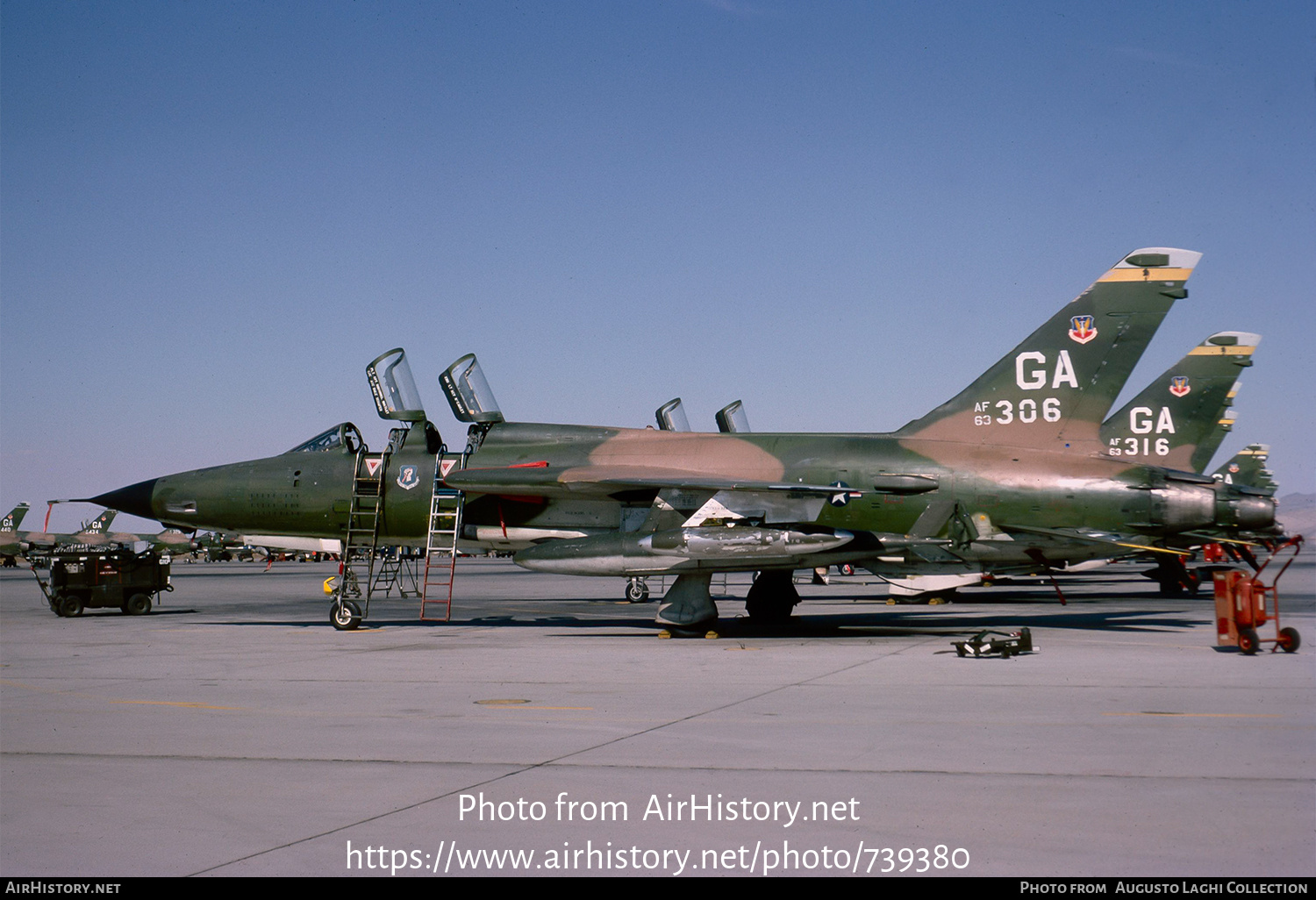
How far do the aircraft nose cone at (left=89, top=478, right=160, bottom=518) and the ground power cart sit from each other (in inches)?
124

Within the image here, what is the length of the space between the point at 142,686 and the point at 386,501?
25.5 ft

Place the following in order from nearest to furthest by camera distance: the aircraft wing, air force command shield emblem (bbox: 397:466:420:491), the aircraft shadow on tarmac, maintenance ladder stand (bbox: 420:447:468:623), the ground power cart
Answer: the aircraft wing
the aircraft shadow on tarmac
maintenance ladder stand (bbox: 420:447:468:623)
air force command shield emblem (bbox: 397:466:420:491)
the ground power cart

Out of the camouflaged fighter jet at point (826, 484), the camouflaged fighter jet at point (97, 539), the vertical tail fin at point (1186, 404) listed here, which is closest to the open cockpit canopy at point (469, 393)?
the camouflaged fighter jet at point (826, 484)

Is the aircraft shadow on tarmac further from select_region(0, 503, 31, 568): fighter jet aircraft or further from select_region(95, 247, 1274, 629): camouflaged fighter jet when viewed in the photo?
select_region(0, 503, 31, 568): fighter jet aircraft

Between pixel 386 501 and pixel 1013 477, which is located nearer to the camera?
pixel 1013 477

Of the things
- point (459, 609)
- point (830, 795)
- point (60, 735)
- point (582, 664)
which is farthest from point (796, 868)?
point (459, 609)

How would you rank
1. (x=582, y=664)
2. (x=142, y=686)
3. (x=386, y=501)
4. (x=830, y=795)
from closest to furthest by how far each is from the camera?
(x=830, y=795)
(x=142, y=686)
(x=582, y=664)
(x=386, y=501)

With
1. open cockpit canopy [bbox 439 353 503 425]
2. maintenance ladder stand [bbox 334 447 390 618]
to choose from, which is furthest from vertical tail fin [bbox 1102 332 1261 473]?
maintenance ladder stand [bbox 334 447 390 618]

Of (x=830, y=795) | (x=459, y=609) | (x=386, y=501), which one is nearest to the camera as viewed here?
(x=830, y=795)

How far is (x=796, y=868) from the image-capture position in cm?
457

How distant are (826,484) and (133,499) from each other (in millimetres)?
12200

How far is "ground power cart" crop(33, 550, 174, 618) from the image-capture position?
70.8 ft

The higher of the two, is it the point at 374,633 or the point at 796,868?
the point at 796,868

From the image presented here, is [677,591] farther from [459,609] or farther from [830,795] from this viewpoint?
[830,795]
